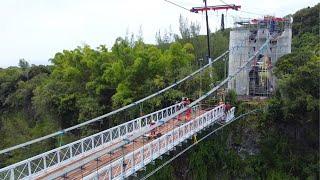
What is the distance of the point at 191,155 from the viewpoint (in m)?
16.5

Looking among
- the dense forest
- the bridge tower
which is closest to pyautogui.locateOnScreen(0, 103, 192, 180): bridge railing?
the dense forest

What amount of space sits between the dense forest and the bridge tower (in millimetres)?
1005

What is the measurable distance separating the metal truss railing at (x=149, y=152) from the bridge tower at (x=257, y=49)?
462 centimetres

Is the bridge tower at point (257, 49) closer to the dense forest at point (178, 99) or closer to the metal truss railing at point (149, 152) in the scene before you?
the dense forest at point (178, 99)

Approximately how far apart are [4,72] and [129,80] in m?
16.1

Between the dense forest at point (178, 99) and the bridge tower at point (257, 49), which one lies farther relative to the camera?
the bridge tower at point (257, 49)

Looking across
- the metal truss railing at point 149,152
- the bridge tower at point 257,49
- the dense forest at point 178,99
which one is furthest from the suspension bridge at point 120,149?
the bridge tower at point 257,49

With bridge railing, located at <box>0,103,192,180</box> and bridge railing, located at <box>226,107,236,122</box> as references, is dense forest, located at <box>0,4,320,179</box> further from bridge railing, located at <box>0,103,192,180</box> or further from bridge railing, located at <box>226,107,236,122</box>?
bridge railing, located at <box>0,103,192,180</box>

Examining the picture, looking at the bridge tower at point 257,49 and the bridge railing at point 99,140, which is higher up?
the bridge tower at point 257,49

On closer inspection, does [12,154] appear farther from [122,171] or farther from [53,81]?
[122,171]

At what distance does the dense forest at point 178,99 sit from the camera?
15.5m

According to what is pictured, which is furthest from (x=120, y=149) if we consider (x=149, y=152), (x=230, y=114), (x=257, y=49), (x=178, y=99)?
(x=257, y=49)

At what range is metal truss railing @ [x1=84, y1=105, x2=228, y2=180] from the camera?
10104 millimetres

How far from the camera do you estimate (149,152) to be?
1155 cm
